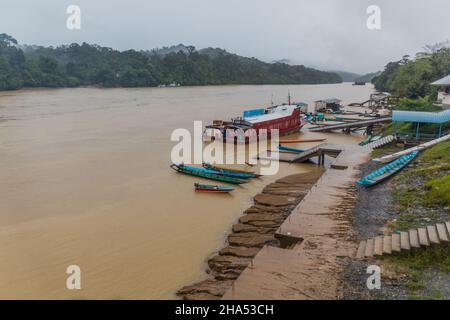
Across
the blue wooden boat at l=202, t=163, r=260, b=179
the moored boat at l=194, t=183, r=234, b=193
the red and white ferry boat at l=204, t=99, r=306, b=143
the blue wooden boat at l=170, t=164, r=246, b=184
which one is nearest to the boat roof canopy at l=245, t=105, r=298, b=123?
the red and white ferry boat at l=204, t=99, r=306, b=143

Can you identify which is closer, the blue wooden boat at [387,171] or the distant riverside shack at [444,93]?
the blue wooden boat at [387,171]

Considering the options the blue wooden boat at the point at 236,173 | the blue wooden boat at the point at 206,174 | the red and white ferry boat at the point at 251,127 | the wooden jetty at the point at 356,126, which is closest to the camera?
the blue wooden boat at the point at 206,174

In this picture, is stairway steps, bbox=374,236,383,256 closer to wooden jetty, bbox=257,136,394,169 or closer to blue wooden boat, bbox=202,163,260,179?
blue wooden boat, bbox=202,163,260,179

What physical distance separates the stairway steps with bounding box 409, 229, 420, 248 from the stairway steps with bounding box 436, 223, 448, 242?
1.65ft

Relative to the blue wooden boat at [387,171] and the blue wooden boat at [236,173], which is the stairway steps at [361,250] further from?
the blue wooden boat at [236,173]

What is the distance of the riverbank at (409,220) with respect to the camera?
761 cm

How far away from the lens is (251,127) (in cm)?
2972

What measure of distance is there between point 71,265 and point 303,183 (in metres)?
10.7

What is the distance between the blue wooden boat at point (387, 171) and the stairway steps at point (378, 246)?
5.40 metres

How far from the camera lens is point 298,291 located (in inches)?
307

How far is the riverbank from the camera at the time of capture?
7609 mm

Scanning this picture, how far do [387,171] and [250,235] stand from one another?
7.51 meters

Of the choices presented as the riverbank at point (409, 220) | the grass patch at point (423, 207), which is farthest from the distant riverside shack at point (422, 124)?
the riverbank at point (409, 220)
